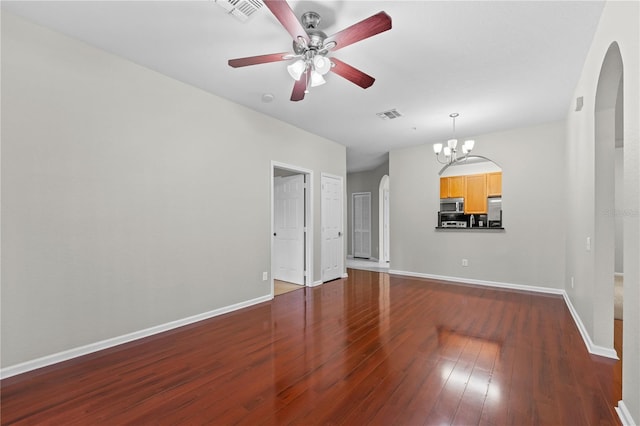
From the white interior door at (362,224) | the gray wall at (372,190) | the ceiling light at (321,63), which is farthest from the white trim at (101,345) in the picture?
the white interior door at (362,224)

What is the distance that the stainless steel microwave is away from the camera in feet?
19.4

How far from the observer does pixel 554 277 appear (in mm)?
4699

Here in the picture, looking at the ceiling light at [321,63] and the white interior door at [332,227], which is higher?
the ceiling light at [321,63]

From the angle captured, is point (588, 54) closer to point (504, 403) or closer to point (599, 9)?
point (599, 9)

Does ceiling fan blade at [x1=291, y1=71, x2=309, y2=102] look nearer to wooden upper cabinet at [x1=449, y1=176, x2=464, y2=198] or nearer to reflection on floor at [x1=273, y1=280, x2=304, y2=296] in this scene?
reflection on floor at [x1=273, y1=280, x2=304, y2=296]

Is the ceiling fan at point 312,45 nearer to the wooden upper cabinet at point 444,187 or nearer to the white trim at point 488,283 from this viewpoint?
the wooden upper cabinet at point 444,187

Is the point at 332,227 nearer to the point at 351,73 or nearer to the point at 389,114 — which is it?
the point at 389,114

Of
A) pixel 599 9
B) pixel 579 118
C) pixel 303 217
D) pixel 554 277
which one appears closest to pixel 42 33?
pixel 303 217

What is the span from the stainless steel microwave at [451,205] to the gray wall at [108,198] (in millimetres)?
4053

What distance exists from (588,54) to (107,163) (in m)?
4.73

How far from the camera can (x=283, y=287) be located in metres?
5.21

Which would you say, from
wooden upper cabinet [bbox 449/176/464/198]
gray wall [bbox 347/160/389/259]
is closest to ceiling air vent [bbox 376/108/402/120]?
wooden upper cabinet [bbox 449/176/464/198]

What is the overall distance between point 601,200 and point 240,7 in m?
3.47

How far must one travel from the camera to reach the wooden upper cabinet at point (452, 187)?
5.87 meters
